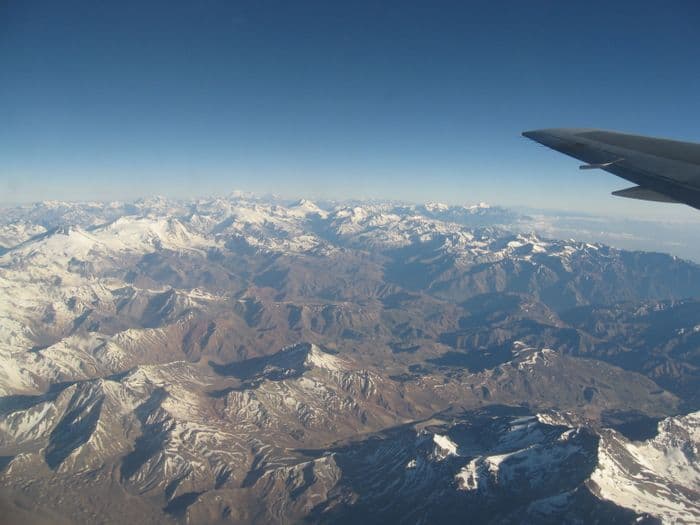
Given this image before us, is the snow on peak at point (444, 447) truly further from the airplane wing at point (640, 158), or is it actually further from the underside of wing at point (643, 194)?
the underside of wing at point (643, 194)

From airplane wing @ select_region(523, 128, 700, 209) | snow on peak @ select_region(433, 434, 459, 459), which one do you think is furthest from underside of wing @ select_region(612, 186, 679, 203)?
snow on peak @ select_region(433, 434, 459, 459)

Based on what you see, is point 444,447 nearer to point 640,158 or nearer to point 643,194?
point 640,158

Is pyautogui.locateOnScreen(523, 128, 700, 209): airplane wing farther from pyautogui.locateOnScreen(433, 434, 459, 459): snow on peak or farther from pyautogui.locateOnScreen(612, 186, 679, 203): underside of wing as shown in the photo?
pyautogui.locateOnScreen(433, 434, 459, 459): snow on peak

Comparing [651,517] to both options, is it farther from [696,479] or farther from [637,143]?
[637,143]

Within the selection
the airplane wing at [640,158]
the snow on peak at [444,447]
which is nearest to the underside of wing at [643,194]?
the airplane wing at [640,158]

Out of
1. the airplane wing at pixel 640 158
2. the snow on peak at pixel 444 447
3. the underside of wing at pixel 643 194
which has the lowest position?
the snow on peak at pixel 444 447

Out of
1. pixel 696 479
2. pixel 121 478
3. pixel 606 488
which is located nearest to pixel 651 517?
pixel 606 488

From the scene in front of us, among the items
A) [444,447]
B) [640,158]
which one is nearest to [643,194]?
[640,158]
